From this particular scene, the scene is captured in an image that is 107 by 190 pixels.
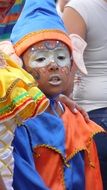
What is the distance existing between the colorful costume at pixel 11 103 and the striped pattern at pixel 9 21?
678 millimetres

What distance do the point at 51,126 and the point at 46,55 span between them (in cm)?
20

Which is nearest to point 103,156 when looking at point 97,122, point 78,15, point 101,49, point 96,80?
point 97,122

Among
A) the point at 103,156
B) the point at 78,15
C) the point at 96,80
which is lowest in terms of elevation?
the point at 103,156

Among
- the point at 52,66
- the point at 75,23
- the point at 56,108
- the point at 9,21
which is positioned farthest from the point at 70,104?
the point at 9,21

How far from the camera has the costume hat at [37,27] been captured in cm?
139

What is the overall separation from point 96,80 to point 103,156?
0.26 m

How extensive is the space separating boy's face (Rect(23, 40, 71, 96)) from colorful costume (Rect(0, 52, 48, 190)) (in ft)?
0.92

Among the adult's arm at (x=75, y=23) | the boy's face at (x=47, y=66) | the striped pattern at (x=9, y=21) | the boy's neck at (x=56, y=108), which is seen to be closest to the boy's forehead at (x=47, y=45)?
the boy's face at (x=47, y=66)

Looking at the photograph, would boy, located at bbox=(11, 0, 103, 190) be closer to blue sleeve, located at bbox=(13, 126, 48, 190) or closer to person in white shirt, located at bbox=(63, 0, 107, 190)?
blue sleeve, located at bbox=(13, 126, 48, 190)

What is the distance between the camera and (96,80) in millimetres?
1700

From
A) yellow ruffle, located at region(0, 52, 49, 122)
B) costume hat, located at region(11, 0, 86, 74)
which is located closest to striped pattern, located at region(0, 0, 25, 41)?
costume hat, located at region(11, 0, 86, 74)

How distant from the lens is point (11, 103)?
1.03 metres

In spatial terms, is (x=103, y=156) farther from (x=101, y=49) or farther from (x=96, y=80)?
(x=101, y=49)

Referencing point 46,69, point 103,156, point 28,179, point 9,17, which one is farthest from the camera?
point 9,17
